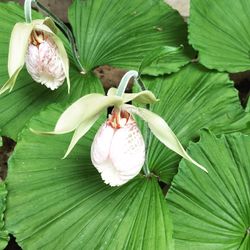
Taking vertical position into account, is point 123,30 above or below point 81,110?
below

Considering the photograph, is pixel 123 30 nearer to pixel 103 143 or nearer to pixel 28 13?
pixel 28 13

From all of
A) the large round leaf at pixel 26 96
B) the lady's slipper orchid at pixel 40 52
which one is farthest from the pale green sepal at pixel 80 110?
the large round leaf at pixel 26 96

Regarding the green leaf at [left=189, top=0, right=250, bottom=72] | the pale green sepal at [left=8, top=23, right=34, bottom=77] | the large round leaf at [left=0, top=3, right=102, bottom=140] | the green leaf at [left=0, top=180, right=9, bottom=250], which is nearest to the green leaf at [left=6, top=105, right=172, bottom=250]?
the green leaf at [left=0, top=180, right=9, bottom=250]

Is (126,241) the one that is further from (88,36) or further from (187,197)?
(88,36)

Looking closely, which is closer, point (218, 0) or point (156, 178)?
point (156, 178)

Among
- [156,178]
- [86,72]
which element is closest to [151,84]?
[86,72]

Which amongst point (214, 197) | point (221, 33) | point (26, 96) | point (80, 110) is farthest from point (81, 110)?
point (221, 33)

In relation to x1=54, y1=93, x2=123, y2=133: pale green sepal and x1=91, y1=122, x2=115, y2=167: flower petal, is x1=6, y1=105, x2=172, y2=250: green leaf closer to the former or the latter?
x1=91, y1=122, x2=115, y2=167: flower petal
